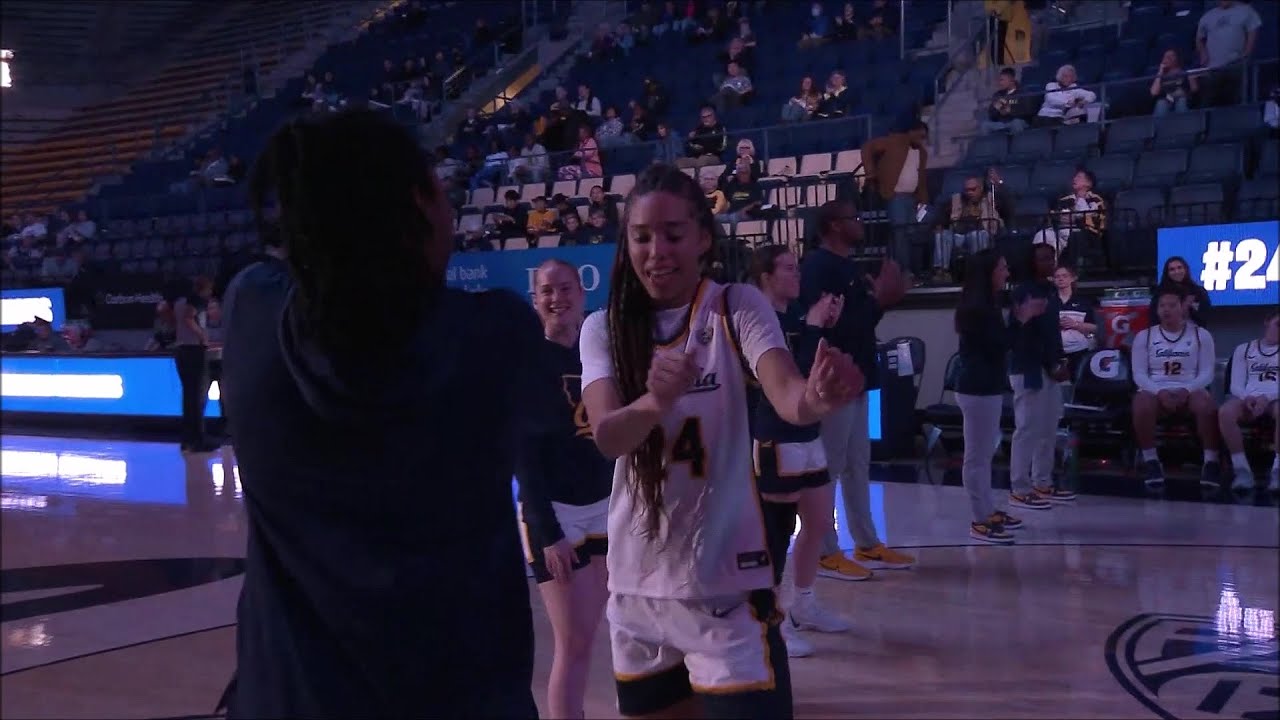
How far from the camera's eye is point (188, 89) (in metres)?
23.5

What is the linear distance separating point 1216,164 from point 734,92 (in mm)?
6861

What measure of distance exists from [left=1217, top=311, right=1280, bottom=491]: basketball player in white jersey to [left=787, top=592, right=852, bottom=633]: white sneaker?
4.33 metres

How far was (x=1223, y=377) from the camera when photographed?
8.45m

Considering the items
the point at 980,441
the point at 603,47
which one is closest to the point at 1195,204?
the point at 980,441

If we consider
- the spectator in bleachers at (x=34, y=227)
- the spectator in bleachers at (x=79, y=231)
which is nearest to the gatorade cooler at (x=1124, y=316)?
the spectator in bleachers at (x=79, y=231)

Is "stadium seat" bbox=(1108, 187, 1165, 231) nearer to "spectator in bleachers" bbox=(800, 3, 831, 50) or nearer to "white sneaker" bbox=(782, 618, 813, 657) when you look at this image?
"white sneaker" bbox=(782, 618, 813, 657)

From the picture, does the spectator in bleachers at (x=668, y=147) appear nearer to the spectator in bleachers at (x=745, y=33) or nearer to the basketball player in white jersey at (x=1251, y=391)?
the spectator in bleachers at (x=745, y=33)

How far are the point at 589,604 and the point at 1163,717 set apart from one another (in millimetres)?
1859

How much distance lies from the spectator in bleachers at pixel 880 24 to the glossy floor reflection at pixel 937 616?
371 inches

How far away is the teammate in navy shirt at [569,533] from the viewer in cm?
284

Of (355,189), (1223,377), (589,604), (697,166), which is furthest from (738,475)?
(697,166)

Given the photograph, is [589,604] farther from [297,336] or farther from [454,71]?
[454,71]

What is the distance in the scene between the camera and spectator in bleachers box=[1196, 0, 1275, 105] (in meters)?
11.0

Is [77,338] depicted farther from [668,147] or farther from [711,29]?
[711,29]
